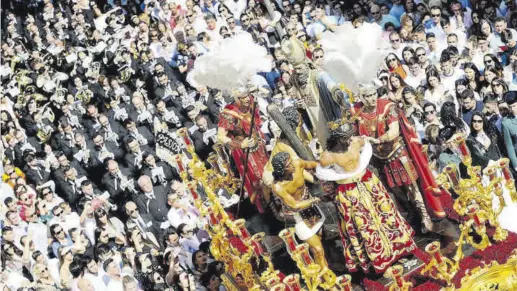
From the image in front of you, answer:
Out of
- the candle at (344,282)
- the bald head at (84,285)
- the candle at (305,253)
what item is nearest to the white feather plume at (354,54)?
the candle at (305,253)

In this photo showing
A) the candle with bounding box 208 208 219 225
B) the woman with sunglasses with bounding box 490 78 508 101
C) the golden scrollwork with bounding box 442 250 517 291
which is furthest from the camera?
the woman with sunglasses with bounding box 490 78 508 101

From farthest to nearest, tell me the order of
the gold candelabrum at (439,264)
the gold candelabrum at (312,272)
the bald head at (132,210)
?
the bald head at (132,210)
the gold candelabrum at (439,264)
the gold candelabrum at (312,272)

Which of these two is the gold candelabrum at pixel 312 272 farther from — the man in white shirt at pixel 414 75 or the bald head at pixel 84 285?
the man in white shirt at pixel 414 75

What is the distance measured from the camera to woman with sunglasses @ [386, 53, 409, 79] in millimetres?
16203

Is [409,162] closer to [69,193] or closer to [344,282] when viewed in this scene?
[344,282]

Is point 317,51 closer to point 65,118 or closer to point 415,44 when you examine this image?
point 415,44

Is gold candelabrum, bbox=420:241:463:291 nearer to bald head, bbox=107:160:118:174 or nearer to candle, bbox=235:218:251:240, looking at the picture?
candle, bbox=235:218:251:240

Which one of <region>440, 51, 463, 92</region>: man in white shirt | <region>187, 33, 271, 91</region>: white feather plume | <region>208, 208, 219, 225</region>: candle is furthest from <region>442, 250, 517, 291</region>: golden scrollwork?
<region>440, 51, 463, 92</region>: man in white shirt

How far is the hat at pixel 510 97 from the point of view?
13945 mm

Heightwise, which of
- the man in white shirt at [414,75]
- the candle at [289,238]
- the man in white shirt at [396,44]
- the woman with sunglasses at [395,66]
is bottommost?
the candle at [289,238]

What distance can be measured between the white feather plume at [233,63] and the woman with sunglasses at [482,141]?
11.2 ft

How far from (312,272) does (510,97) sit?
218 inches

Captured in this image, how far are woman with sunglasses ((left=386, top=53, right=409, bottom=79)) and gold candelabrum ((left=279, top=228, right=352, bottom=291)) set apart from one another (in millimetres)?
6315

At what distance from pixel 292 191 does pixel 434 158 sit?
3711 millimetres
